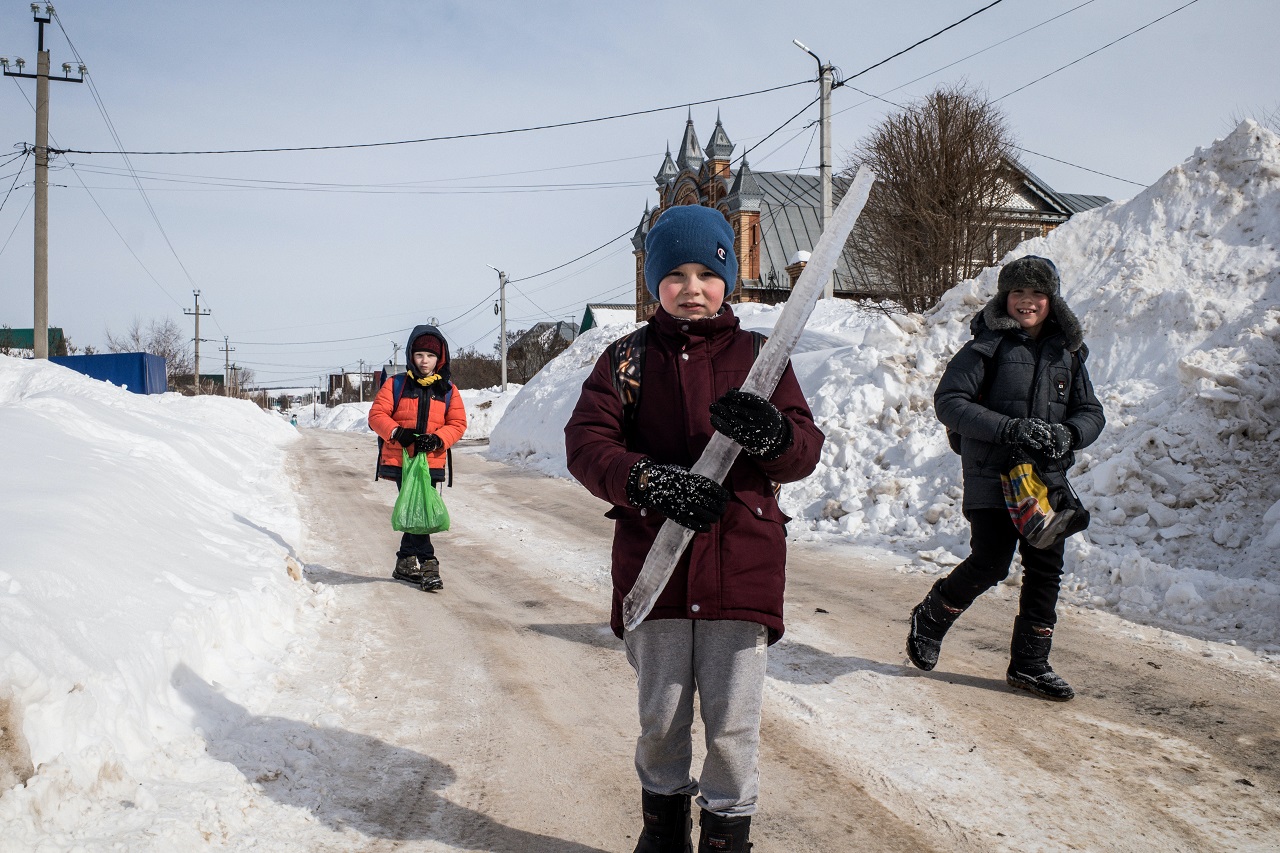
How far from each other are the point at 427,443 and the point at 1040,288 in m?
4.16

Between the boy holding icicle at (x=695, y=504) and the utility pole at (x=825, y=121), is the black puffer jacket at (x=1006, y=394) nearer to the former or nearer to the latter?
the boy holding icicle at (x=695, y=504)

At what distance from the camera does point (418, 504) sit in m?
6.24

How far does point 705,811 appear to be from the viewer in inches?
87.4

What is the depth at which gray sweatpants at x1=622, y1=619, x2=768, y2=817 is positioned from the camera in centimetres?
221

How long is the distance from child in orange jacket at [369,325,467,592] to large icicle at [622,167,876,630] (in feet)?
14.3

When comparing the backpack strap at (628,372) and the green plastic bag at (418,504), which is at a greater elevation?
the backpack strap at (628,372)

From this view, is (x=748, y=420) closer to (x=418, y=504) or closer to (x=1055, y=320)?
(x=1055, y=320)

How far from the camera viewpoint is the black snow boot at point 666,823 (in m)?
2.31

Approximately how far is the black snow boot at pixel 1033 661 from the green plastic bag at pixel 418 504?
3881 mm

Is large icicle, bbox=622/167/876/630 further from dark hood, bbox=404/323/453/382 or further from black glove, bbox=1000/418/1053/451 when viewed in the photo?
dark hood, bbox=404/323/453/382

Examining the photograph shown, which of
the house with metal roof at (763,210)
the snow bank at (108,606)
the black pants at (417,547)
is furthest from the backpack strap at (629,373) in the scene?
the house with metal roof at (763,210)

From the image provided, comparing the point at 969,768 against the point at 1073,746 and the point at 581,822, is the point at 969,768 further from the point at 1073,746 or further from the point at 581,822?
the point at 581,822

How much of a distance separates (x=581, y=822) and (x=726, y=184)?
3886 centimetres

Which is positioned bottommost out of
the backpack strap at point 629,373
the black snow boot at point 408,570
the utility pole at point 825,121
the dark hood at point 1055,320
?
the black snow boot at point 408,570
